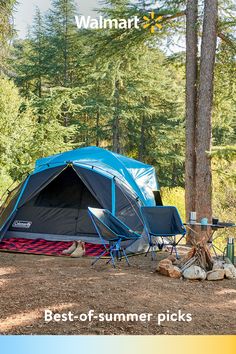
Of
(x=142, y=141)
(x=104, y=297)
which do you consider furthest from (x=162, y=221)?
(x=142, y=141)

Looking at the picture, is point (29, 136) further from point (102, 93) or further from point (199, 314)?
point (199, 314)

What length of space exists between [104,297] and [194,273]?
4.22 ft

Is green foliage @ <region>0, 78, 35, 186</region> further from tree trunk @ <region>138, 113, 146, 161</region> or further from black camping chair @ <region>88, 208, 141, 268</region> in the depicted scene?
black camping chair @ <region>88, 208, 141, 268</region>

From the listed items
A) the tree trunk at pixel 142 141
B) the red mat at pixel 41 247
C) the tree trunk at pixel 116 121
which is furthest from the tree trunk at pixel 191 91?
the tree trunk at pixel 142 141

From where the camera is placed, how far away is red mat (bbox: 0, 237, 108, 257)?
18.3 ft

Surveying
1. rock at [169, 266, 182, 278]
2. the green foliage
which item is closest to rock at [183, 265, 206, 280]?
rock at [169, 266, 182, 278]

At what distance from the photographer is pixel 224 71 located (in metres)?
7.03

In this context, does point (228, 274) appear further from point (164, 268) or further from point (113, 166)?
point (113, 166)

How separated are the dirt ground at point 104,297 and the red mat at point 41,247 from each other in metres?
0.63

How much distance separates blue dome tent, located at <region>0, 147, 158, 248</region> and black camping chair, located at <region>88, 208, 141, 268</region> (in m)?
0.78

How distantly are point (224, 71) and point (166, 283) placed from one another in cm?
441

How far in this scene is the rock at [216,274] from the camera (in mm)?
4320

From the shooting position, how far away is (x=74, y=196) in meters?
6.70

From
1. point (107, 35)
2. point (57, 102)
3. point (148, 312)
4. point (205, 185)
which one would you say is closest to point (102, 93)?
point (57, 102)
